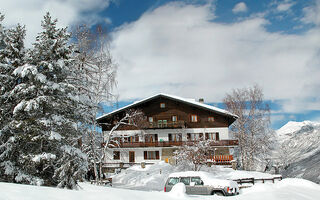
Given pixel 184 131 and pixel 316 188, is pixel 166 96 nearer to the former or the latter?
pixel 184 131

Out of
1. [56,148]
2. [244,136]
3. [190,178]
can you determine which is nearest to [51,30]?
[56,148]

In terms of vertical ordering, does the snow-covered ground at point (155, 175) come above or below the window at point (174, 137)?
below

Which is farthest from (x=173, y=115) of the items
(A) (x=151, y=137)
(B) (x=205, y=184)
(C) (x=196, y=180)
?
(B) (x=205, y=184)

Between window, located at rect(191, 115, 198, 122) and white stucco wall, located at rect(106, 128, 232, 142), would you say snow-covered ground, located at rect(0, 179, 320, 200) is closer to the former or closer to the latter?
white stucco wall, located at rect(106, 128, 232, 142)

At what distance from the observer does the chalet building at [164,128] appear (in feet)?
127

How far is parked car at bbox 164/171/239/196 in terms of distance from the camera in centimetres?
1378

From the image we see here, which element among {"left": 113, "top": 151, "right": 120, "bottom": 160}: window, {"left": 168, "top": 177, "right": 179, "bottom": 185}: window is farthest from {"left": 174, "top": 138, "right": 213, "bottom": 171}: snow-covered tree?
{"left": 113, "top": 151, "right": 120, "bottom": 160}: window

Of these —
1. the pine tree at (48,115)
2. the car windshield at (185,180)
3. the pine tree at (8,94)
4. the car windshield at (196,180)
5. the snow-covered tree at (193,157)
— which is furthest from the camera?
the snow-covered tree at (193,157)

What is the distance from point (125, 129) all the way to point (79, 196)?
1425 inches

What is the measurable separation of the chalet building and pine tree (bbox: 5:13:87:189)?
76.2ft

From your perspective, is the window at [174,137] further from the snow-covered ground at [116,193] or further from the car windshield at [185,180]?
the snow-covered ground at [116,193]

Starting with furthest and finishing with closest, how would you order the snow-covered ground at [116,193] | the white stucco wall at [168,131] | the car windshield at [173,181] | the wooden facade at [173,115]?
the wooden facade at [173,115] < the white stucco wall at [168,131] < the car windshield at [173,181] < the snow-covered ground at [116,193]

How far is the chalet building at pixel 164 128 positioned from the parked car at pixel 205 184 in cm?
2262

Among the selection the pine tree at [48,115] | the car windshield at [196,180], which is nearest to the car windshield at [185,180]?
the car windshield at [196,180]
